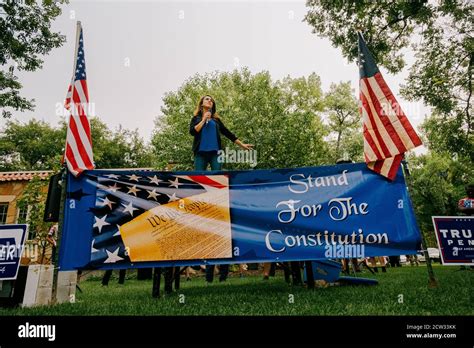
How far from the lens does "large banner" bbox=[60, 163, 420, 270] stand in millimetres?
4176

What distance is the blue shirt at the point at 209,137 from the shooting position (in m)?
5.72

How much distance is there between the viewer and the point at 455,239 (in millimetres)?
4398

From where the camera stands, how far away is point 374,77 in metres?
4.89

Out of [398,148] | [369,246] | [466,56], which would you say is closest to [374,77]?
[398,148]

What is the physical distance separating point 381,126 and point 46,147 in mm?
42661

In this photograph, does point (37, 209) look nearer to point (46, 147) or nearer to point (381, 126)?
point (381, 126)

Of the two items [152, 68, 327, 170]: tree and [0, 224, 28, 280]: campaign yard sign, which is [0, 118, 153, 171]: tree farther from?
[0, 224, 28, 280]: campaign yard sign

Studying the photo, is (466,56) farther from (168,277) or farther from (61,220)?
(61,220)

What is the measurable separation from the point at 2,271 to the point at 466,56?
15971 millimetres

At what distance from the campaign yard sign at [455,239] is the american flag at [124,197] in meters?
3.11

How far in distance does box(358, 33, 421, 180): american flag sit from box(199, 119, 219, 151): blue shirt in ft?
8.37

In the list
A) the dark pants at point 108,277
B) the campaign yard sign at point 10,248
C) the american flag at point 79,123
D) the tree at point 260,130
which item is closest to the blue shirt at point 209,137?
the american flag at point 79,123

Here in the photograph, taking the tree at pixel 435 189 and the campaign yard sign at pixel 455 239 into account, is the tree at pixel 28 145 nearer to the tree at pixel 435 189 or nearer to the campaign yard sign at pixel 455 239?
the campaign yard sign at pixel 455 239
